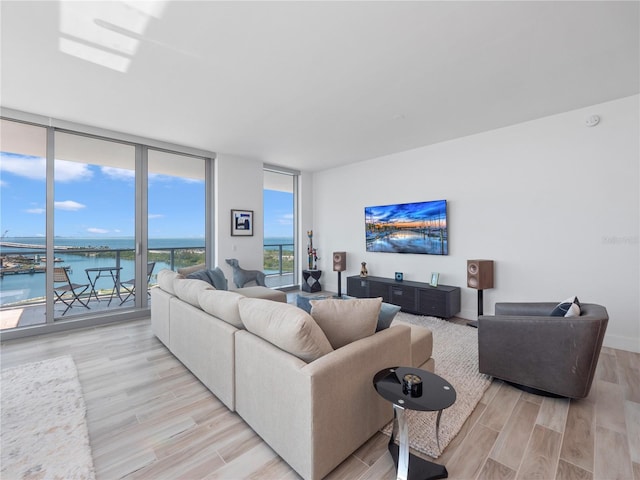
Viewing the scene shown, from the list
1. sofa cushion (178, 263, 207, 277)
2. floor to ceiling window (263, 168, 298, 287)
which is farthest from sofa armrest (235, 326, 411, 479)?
floor to ceiling window (263, 168, 298, 287)

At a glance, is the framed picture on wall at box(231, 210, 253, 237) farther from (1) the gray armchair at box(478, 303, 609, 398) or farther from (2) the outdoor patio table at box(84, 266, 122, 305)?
(1) the gray armchair at box(478, 303, 609, 398)

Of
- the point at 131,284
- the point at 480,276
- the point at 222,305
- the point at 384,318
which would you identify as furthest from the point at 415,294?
the point at 131,284

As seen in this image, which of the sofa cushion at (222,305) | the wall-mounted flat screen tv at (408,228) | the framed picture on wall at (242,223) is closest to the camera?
the sofa cushion at (222,305)

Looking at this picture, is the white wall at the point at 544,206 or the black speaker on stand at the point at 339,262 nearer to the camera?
the white wall at the point at 544,206

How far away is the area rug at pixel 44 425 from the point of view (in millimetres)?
1559

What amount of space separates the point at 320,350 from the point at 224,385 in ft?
3.17

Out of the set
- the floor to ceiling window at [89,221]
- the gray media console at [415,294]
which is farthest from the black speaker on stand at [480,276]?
the floor to ceiling window at [89,221]

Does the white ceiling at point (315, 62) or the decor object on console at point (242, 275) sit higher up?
the white ceiling at point (315, 62)

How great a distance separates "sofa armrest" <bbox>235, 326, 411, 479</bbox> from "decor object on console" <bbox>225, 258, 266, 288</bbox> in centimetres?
330

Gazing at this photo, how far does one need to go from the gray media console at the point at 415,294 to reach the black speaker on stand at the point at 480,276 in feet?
1.16

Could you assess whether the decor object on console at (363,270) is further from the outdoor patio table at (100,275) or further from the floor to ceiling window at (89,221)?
the outdoor patio table at (100,275)

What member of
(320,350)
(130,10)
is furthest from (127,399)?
(130,10)

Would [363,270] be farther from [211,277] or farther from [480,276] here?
[211,277]

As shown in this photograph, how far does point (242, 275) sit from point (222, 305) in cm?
304
